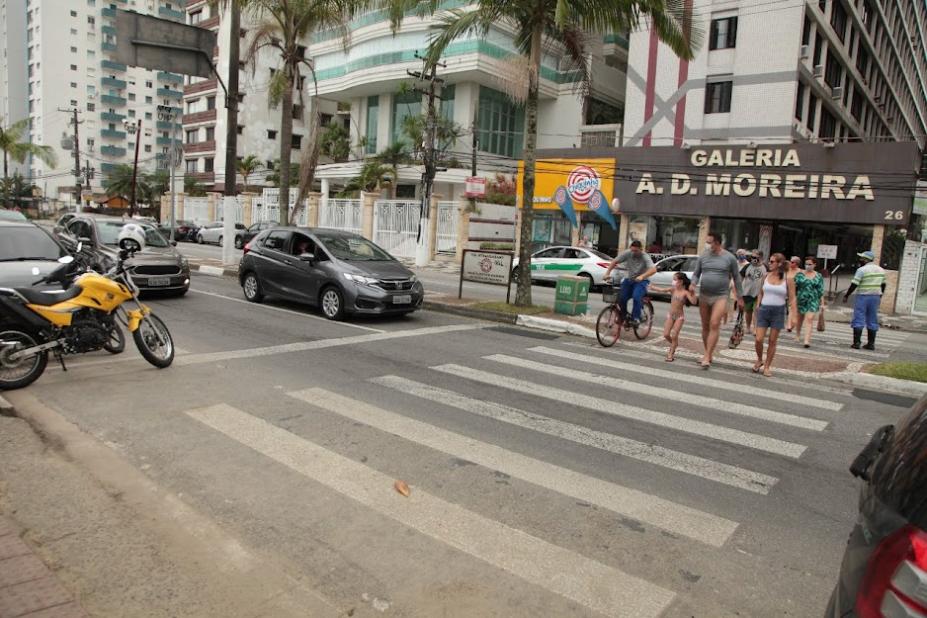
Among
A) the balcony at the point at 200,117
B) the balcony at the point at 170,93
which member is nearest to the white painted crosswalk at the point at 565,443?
the balcony at the point at 200,117

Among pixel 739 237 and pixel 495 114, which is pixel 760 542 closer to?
pixel 739 237

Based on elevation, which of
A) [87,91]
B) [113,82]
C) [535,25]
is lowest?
[535,25]

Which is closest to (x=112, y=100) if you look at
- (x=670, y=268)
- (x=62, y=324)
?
(x=670, y=268)

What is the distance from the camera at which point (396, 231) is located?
33188 millimetres

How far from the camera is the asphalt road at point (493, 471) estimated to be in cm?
348

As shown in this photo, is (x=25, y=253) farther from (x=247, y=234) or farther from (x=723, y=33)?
(x=723, y=33)

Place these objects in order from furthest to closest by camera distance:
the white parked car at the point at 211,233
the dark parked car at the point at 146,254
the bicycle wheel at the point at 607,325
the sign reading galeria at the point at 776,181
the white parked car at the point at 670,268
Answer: the white parked car at the point at 211,233
the sign reading galeria at the point at 776,181
the white parked car at the point at 670,268
the dark parked car at the point at 146,254
the bicycle wheel at the point at 607,325

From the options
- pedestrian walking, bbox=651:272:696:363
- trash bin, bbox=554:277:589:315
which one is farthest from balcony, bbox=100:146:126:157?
pedestrian walking, bbox=651:272:696:363

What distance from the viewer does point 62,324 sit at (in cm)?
673

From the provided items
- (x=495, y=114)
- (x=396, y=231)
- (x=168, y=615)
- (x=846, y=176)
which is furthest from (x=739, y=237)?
(x=168, y=615)

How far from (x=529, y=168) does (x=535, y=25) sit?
2923 mm

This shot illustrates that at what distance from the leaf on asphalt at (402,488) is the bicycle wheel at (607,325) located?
6714mm

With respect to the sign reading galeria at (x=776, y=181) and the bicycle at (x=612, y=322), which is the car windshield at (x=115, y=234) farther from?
the sign reading galeria at (x=776, y=181)

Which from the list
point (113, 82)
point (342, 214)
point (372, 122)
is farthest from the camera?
point (113, 82)
